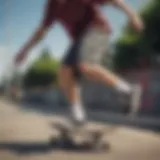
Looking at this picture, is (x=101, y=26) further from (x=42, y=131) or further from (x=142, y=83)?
(x=42, y=131)

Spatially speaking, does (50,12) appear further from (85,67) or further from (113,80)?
(113,80)

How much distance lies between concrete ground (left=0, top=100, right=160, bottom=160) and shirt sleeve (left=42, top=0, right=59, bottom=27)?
0.40m

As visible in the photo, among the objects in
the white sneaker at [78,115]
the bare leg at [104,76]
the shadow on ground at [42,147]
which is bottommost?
the shadow on ground at [42,147]

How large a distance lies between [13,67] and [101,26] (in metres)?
0.43

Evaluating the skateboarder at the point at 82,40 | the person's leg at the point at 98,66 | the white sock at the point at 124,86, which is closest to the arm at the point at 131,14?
the skateboarder at the point at 82,40

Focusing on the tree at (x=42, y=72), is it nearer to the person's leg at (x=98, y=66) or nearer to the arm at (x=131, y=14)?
the person's leg at (x=98, y=66)

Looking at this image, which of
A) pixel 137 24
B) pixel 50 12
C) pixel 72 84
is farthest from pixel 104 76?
pixel 50 12

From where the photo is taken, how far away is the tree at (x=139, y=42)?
1.75 meters

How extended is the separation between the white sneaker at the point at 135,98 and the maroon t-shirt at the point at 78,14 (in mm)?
281

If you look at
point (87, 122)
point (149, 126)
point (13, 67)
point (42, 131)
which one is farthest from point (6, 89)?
point (149, 126)

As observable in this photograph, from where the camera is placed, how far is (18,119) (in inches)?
72.0

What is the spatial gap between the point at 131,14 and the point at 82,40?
24 centimetres

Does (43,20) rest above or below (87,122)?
above

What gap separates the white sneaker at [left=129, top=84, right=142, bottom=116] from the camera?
1.76 meters
